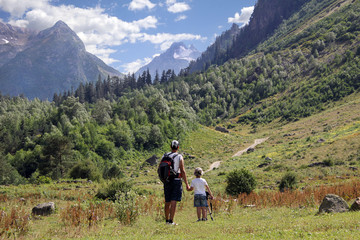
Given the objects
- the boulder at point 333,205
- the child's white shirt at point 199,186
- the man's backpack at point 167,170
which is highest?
the man's backpack at point 167,170

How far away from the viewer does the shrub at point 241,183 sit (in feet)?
69.3

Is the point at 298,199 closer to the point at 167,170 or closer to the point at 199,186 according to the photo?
the point at 199,186

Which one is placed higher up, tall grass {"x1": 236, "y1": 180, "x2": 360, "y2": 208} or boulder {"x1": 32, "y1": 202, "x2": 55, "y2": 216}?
boulder {"x1": 32, "y1": 202, "x2": 55, "y2": 216}

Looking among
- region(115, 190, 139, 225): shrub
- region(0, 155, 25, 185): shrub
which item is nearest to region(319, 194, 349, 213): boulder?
region(115, 190, 139, 225): shrub

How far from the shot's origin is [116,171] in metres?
40.8

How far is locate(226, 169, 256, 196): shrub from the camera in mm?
21134

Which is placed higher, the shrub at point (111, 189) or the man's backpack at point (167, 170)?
the man's backpack at point (167, 170)

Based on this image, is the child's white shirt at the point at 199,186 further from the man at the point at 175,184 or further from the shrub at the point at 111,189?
the shrub at the point at 111,189

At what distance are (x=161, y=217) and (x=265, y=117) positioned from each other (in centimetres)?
11310

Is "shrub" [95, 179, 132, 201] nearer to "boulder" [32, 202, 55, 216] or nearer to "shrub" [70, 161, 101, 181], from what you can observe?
"boulder" [32, 202, 55, 216]

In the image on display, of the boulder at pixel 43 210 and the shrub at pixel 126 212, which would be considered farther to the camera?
the boulder at pixel 43 210

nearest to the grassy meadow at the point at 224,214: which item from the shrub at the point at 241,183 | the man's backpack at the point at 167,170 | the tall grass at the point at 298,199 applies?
the tall grass at the point at 298,199

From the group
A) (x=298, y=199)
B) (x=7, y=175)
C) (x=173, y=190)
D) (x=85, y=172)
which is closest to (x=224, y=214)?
(x=173, y=190)

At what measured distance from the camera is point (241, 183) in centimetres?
2120
